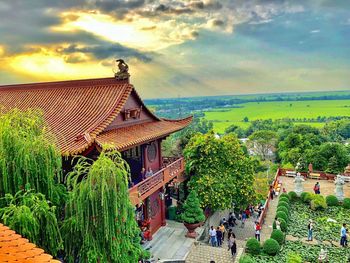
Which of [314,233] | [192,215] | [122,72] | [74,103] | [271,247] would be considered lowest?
[314,233]

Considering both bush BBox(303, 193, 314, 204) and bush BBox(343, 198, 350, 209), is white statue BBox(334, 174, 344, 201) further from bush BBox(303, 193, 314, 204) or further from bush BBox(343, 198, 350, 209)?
bush BBox(303, 193, 314, 204)

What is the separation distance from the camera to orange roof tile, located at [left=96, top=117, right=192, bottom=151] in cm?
1323

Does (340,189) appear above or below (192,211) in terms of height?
below

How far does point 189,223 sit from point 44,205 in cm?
1015

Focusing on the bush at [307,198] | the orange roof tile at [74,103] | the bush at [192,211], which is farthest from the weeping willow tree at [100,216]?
the bush at [307,198]

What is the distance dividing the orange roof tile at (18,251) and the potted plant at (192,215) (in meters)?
12.5

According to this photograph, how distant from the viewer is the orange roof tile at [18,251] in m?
4.54

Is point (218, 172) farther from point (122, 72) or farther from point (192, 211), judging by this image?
point (122, 72)

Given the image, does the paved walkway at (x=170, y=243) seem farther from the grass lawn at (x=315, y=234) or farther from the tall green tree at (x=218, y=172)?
the grass lawn at (x=315, y=234)

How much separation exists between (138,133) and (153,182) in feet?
7.84

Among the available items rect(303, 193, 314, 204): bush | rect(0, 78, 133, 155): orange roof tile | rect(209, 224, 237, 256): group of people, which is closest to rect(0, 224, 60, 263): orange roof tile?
rect(0, 78, 133, 155): orange roof tile

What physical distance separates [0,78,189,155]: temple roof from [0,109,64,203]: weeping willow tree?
7.00ft

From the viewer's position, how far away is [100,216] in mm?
8516

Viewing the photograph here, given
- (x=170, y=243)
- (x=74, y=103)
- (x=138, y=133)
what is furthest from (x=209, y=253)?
(x=74, y=103)
